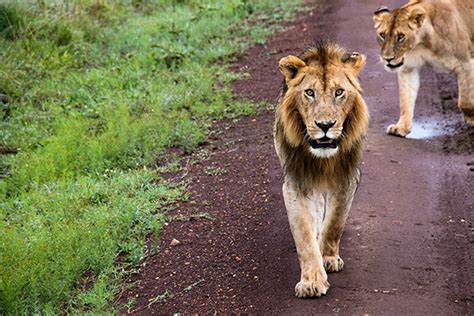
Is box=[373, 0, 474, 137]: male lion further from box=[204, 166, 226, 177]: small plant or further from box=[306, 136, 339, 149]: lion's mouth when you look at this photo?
box=[306, 136, 339, 149]: lion's mouth

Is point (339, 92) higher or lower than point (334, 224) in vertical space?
higher

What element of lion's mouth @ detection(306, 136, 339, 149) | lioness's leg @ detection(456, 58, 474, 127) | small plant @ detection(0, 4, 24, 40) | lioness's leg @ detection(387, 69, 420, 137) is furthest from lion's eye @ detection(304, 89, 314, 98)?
small plant @ detection(0, 4, 24, 40)

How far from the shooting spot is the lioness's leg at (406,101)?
729 cm

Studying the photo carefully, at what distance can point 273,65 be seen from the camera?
974 centimetres

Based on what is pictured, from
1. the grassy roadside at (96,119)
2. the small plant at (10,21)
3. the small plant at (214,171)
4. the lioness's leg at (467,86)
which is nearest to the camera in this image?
the grassy roadside at (96,119)

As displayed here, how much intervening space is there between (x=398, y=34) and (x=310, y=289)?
3.28 m

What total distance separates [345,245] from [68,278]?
163 centimetres

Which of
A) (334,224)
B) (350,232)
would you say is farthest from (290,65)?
(350,232)

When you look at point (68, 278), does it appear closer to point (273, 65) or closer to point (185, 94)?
point (185, 94)

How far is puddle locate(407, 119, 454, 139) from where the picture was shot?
24.1 feet

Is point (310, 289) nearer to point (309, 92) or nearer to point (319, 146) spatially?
point (319, 146)

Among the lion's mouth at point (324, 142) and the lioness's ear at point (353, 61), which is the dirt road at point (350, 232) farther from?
the lioness's ear at point (353, 61)

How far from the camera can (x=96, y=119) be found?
8172 mm

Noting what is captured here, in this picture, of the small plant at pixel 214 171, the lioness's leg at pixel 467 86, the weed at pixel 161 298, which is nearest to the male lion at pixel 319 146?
the weed at pixel 161 298
